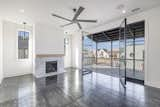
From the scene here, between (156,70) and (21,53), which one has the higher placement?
(21,53)

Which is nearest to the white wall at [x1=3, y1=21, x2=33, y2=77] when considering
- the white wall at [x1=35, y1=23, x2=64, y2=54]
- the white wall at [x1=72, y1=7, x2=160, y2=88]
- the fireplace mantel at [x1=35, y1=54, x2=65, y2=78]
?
the fireplace mantel at [x1=35, y1=54, x2=65, y2=78]

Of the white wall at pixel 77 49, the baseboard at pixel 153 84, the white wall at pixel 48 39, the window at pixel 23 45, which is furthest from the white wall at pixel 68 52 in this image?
Result: the baseboard at pixel 153 84

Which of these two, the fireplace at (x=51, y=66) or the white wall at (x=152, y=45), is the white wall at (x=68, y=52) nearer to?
the fireplace at (x=51, y=66)

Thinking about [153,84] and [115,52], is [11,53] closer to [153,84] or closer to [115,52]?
[153,84]

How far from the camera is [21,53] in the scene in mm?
6402

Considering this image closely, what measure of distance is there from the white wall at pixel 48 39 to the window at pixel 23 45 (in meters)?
1.16

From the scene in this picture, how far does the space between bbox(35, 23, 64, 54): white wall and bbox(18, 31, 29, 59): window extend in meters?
1.16

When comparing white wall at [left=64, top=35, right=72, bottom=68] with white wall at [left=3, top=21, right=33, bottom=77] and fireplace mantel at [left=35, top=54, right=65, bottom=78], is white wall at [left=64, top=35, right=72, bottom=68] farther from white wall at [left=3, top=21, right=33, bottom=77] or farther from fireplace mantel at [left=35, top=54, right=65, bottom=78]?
white wall at [left=3, top=21, right=33, bottom=77]

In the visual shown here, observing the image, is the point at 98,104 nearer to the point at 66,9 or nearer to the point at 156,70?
the point at 156,70

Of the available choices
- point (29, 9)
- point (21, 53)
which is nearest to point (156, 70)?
point (29, 9)

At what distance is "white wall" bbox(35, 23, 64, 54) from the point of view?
6.04 m

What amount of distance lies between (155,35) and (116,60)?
4.60 metres

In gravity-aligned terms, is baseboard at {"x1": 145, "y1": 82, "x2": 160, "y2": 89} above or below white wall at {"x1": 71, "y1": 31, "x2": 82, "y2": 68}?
below

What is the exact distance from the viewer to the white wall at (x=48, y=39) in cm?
604
